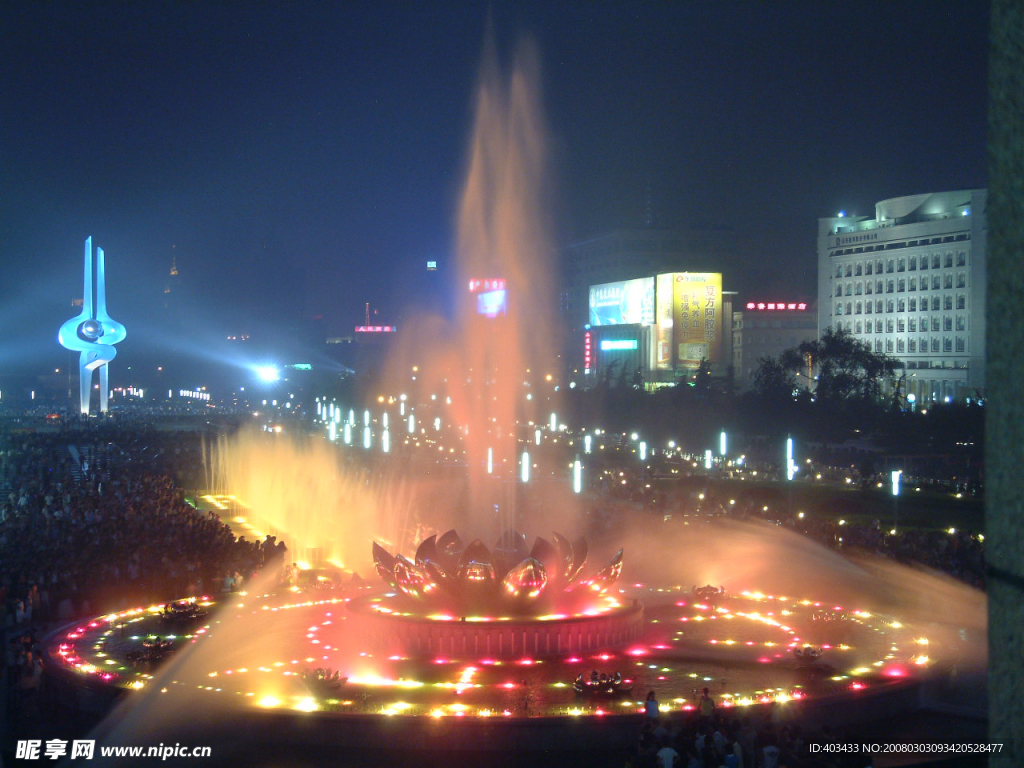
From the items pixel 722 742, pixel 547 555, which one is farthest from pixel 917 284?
pixel 722 742

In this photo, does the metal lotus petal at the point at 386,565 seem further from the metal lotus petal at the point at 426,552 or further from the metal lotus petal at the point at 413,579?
the metal lotus petal at the point at 426,552

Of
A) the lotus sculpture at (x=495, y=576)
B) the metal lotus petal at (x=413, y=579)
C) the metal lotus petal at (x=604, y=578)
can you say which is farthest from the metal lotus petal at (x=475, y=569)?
the metal lotus petal at (x=604, y=578)

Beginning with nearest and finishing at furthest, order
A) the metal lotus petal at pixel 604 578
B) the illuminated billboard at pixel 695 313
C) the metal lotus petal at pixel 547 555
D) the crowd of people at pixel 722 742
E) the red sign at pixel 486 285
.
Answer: the crowd of people at pixel 722 742 < the metal lotus petal at pixel 547 555 < the metal lotus petal at pixel 604 578 < the illuminated billboard at pixel 695 313 < the red sign at pixel 486 285

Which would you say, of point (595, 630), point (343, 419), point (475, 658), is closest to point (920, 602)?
point (595, 630)

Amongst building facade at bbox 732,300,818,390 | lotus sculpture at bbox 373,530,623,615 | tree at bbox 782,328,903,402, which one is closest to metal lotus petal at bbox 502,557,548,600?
lotus sculpture at bbox 373,530,623,615

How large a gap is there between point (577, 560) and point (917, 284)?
58.2 meters

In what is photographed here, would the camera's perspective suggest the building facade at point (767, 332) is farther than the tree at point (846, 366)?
Yes

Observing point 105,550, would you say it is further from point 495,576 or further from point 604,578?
point 604,578

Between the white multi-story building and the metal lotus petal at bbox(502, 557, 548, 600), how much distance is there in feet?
164

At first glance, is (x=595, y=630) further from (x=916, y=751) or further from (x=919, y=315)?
(x=919, y=315)

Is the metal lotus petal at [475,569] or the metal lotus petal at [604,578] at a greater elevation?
the metal lotus petal at [475,569]

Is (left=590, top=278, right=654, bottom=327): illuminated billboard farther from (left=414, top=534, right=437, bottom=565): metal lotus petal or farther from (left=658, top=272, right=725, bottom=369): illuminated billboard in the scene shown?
(left=414, top=534, right=437, bottom=565): metal lotus petal

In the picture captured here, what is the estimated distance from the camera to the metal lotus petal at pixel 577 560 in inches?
569

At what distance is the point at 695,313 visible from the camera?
79.9 meters
